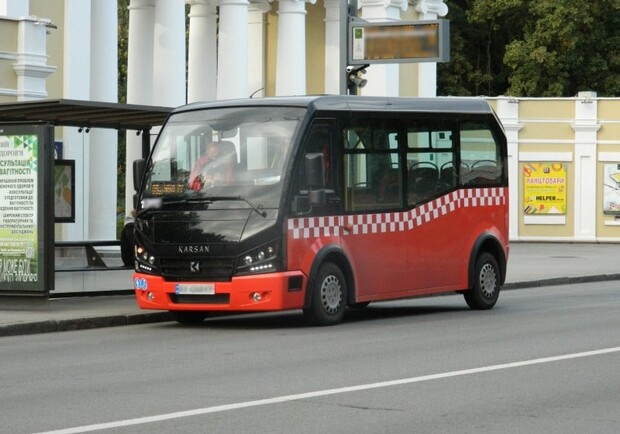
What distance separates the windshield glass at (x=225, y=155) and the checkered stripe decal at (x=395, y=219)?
2.05 feet

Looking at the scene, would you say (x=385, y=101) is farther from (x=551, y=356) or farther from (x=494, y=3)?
(x=494, y=3)

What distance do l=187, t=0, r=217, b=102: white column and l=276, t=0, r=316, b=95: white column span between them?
2.22 metres

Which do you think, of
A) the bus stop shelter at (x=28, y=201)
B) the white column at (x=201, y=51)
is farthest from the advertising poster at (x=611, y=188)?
the bus stop shelter at (x=28, y=201)

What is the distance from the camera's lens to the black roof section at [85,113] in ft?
65.8

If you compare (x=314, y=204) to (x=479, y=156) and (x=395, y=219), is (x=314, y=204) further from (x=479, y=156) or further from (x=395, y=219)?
(x=479, y=156)

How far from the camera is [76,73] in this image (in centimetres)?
3481

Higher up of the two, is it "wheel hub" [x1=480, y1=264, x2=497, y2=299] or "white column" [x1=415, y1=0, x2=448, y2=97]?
"white column" [x1=415, y1=0, x2=448, y2=97]

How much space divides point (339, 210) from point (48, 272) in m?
3.71

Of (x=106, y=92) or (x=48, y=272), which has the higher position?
(x=106, y=92)

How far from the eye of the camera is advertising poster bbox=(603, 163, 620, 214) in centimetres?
5153

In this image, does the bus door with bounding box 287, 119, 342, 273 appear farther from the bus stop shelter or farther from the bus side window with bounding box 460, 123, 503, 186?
the bus side window with bounding box 460, 123, 503, 186

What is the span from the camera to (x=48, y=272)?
2016cm

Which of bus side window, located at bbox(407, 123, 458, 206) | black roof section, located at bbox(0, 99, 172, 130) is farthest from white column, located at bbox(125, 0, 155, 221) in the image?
bus side window, located at bbox(407, 123, 458, 206)

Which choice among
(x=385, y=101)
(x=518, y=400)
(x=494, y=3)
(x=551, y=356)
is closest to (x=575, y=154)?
(x=494, y=3)
